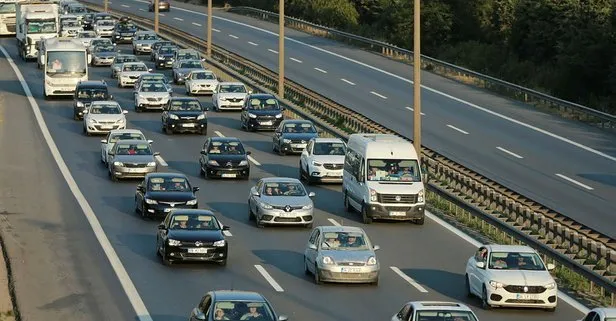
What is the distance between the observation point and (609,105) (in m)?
82.5

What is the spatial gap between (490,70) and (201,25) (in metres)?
29.2

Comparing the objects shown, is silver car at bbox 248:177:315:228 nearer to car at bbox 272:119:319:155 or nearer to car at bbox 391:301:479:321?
car at bbox 272:119:319:155

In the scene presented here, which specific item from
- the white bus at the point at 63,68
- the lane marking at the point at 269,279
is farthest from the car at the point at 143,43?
the lane marking at the point at 269,279

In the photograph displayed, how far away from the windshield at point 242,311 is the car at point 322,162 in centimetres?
2481

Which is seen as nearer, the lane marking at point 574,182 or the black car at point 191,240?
the black car at point 191,240

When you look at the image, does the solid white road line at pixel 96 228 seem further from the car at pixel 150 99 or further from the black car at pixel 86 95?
the car at pixel 150 99

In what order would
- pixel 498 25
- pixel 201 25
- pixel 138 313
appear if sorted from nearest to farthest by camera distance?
pixel 138 313
pixel 498 25
pixel 201 25

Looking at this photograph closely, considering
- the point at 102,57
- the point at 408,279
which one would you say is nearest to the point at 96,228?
the point at 408,279

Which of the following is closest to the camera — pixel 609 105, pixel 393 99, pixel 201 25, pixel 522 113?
pixel 522 113

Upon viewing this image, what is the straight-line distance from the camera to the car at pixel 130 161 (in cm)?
4994

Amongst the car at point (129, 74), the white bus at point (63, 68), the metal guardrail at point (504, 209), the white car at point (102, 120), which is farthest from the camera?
the car at point (129, 74)

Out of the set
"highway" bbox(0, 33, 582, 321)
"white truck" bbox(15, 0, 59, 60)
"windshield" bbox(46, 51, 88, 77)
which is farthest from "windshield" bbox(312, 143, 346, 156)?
"white truck" bbox(15, 0, 59, 60)

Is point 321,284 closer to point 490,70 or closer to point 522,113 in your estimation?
point 522,113

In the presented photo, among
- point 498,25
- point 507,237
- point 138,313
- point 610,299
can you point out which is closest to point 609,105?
point 498,25
